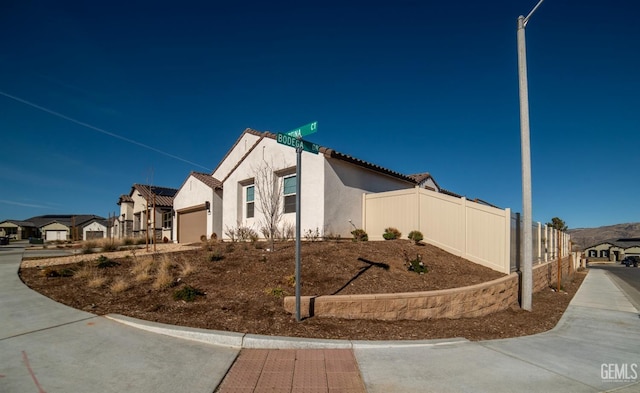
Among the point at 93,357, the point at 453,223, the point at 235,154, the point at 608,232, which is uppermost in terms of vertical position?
the point at 235,154

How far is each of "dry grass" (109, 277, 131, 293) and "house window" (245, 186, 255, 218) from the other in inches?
369

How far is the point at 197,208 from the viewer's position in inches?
792

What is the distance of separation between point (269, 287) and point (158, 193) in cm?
2400

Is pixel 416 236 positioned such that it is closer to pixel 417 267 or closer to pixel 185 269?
pixel 417 267

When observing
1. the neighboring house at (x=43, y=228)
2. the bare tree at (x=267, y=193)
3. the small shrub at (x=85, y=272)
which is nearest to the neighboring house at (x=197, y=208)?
the bare tree at (x=267, y=193)

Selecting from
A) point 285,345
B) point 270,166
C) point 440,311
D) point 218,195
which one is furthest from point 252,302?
point 218,195

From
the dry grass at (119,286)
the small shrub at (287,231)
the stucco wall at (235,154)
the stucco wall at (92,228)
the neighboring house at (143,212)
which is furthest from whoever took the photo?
the stucco wall at (92,228)

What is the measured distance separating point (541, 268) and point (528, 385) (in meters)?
11.1

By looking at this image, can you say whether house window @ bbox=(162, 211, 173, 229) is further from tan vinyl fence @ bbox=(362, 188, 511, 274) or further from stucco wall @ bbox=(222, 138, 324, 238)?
tan vinyl fence @ bbox=(362, 188, 511, 274)

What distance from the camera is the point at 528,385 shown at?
3.95 metres

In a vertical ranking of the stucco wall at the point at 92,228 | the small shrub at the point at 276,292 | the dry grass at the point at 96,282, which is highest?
the dry grass at the point at 96,282

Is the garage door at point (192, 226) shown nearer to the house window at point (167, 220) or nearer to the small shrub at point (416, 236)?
the house window at point (167, 220)

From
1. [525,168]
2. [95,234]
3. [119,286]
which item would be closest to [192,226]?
[119,286]

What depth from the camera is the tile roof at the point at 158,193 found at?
24605 mm
